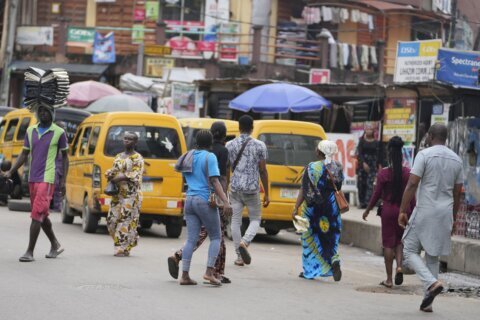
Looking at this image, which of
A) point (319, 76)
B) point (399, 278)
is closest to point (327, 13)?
point (319, 76)

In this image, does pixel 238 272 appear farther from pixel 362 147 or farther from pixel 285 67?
pixel 285 67

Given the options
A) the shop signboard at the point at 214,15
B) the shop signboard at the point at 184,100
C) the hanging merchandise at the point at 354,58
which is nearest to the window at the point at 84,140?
the shop signboard at the point at 184,100

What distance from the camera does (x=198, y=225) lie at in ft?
35.3

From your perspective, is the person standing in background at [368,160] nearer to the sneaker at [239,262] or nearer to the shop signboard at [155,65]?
the sneaker at [239,262]

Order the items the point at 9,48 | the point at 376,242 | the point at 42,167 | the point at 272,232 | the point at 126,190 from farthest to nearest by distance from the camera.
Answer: the point at 9,48, the point at 272,232, the point at 376,242, the point at 126,190, the point at 42,167

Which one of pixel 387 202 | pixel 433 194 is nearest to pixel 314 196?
pixel 387 202

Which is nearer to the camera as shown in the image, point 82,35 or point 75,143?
point 75,143

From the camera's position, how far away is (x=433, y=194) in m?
9.74

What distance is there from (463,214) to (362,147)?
7.20m

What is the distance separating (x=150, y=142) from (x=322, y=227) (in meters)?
5.36

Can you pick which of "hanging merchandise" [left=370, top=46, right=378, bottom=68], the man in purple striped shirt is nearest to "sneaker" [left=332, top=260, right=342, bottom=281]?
the man in purple striped shirt

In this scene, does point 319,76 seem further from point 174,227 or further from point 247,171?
point 247,171

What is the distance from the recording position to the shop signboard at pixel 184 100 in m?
29.9

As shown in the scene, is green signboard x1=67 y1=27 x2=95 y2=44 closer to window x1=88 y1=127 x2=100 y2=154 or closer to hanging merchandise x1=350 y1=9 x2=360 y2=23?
hanging merchandise x1=350 y1=9 x2=360 y2=23
